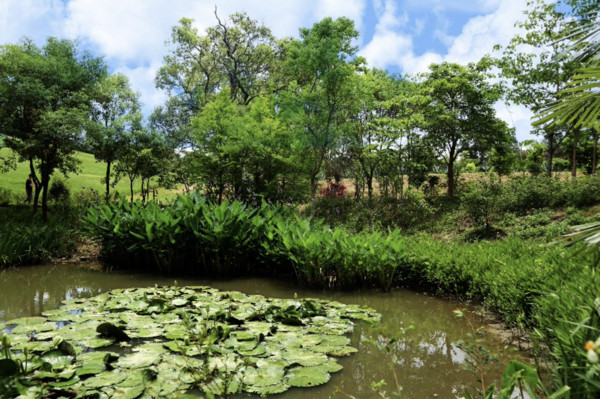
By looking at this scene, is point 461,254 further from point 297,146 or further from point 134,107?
point 134,107

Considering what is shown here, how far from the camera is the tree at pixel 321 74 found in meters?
12.9

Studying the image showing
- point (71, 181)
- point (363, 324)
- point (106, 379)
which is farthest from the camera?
point (71, 181)

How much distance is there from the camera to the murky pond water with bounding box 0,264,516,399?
2793mm

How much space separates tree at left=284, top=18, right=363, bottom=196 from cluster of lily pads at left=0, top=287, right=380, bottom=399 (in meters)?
10.2

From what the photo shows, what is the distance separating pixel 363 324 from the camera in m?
4.18

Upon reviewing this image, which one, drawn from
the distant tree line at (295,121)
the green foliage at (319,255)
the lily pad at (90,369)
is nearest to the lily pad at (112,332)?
the lily pad at (90,369)

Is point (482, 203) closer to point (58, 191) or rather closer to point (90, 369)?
point (90, 369)

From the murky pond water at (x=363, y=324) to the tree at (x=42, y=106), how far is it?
5.82m

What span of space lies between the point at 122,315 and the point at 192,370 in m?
1.80

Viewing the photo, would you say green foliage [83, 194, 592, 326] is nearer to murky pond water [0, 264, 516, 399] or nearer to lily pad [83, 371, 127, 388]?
murky pond water [0, 264, 516, 399]

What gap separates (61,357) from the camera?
106 inches

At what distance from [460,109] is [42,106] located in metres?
17.3

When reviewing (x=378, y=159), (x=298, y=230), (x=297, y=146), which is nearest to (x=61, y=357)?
(x=298, y=230)

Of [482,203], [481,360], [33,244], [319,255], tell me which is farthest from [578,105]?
[33,244]
